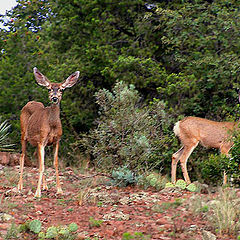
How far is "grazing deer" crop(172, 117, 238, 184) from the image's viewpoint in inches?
476

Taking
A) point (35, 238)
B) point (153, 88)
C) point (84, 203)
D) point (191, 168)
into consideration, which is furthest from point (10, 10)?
point (35, 238)

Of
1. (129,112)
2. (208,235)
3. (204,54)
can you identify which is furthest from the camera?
(204,54)

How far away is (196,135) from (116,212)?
5.09 metres

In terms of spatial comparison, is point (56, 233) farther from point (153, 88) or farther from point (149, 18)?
point (149, 18)

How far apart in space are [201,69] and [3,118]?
6.84 m

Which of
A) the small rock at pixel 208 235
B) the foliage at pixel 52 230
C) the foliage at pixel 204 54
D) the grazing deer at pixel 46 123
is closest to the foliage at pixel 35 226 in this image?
the foliage at pixel 52 230

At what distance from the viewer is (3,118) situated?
16.1 meters

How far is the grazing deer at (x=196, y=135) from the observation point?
39.6 feet

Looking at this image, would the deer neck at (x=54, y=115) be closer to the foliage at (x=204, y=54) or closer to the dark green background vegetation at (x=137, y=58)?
the dark green background vegetation at (x=137, y=58)

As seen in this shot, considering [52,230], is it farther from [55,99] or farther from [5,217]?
[55,99]

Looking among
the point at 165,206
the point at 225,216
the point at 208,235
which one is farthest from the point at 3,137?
the point at 208,235

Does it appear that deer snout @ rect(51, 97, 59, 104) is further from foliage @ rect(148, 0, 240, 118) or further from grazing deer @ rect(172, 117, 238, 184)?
foliage @ rect(148, 0, 240, 118)

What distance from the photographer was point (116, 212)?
7688mm

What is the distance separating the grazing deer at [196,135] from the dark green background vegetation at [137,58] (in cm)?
67
